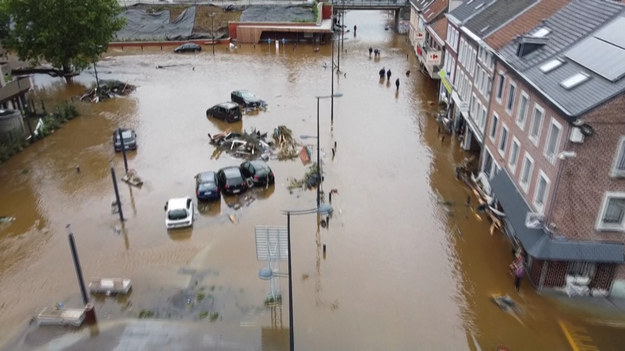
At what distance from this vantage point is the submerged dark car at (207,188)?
2820cm

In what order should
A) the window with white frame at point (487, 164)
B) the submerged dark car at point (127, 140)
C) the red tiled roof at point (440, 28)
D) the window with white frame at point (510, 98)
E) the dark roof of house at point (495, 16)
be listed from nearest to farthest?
1. the window with white frame at point (510, 98)
2. the window with white frame at point (487, 164)
3. the dark roof of house at point (495, 16)
4. the submerged dark car at point (127, 140)
5. the red tiled roof at point (440, 28)


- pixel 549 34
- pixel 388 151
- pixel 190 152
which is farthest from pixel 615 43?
pixel 190 152

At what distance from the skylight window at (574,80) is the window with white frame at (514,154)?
170 inches

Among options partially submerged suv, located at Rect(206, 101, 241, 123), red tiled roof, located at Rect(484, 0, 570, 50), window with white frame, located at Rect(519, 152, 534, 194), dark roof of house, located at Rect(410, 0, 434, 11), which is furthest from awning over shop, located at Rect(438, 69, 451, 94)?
dark roof of house, located at Rect(410, 0, 434, 11)

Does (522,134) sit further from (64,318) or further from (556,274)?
(64,318)

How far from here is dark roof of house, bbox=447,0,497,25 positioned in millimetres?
37641

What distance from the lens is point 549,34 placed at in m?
25.3

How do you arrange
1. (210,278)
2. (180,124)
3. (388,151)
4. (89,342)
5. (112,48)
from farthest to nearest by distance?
1. (112,48)
2. (180,124)
3. (388,151)
4. (210,278)
5. (89,342)

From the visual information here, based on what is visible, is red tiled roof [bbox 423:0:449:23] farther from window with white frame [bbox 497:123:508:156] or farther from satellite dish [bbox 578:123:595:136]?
satellite dish [bbox 578:123:595:136]

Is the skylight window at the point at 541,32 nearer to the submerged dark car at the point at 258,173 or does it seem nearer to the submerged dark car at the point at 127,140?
the submerged dark car at the point at 258,173

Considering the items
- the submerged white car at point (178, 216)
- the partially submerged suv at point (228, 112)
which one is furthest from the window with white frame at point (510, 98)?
the partially submerged suv at point (228, 112)

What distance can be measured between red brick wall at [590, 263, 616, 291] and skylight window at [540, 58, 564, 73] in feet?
28.8

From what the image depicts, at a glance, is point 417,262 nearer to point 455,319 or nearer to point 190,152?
point 455,319

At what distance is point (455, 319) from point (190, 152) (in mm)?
22631
